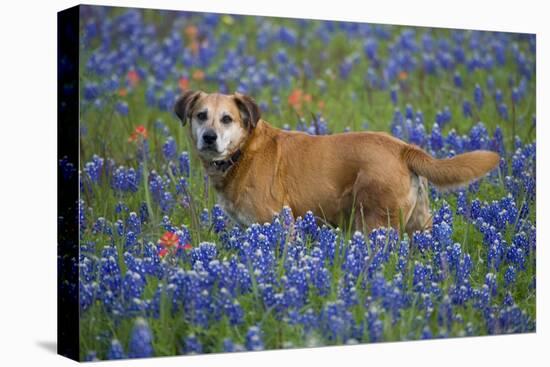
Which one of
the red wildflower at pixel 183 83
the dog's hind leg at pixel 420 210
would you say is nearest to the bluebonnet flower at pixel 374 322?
the dog's hind leg at pixel 420 210

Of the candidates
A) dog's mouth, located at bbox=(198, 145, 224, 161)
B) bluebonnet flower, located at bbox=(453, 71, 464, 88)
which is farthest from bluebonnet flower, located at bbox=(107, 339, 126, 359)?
bluebonnet flower, located at bbox=(453, 71, 464, 88)

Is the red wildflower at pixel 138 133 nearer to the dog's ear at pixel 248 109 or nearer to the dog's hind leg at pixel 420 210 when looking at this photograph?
the dog's ear at pixel 248 109

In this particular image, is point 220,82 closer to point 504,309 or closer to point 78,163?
point 78,163

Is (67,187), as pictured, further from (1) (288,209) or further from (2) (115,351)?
(1) (288,209)

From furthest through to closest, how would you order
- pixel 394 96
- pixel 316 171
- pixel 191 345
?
pixel 394 96 → pixel 316 171 → pixel 191 345

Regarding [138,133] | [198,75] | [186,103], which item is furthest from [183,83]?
[186,103]

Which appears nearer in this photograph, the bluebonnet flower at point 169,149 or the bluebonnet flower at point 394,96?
the bluebonnet flower at point 169,149

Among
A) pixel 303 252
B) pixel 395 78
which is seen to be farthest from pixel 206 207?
pixel 395 78

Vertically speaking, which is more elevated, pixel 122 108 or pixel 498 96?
pixel 498 96
